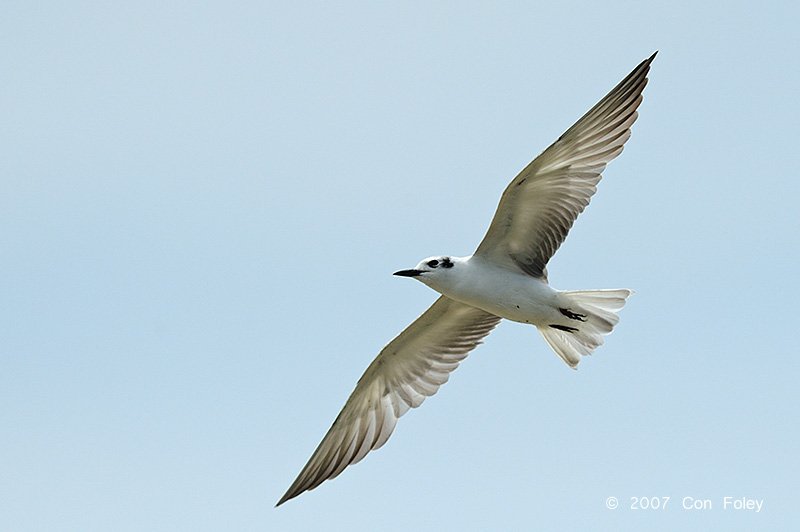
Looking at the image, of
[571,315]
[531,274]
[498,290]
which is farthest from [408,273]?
[571,315]

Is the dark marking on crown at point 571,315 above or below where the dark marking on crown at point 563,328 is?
above

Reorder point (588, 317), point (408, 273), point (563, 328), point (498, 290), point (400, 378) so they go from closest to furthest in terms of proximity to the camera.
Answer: point (498, 290)
point (408, 273)
point (588, 317)
point (563, 328)
point (400, 378)

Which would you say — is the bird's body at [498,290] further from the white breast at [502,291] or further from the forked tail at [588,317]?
the forked tail at [588,317]

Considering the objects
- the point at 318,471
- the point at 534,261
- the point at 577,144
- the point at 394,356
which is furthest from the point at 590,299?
the point at 318,471

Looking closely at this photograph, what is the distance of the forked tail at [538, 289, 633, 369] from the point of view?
10.5 meters

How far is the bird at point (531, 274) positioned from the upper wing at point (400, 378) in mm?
14

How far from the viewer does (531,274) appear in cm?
1056

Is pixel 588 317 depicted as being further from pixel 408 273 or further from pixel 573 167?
pixel 408 273

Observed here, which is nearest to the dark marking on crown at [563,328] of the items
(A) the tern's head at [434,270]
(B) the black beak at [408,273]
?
(A) the tern's head at [434,270]

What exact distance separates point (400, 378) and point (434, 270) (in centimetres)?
186

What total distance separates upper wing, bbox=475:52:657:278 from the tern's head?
595 millimetres

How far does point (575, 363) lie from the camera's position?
36.1 ft

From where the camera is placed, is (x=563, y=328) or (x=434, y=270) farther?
(x=563, y=328)

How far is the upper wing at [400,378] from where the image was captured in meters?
11.5
